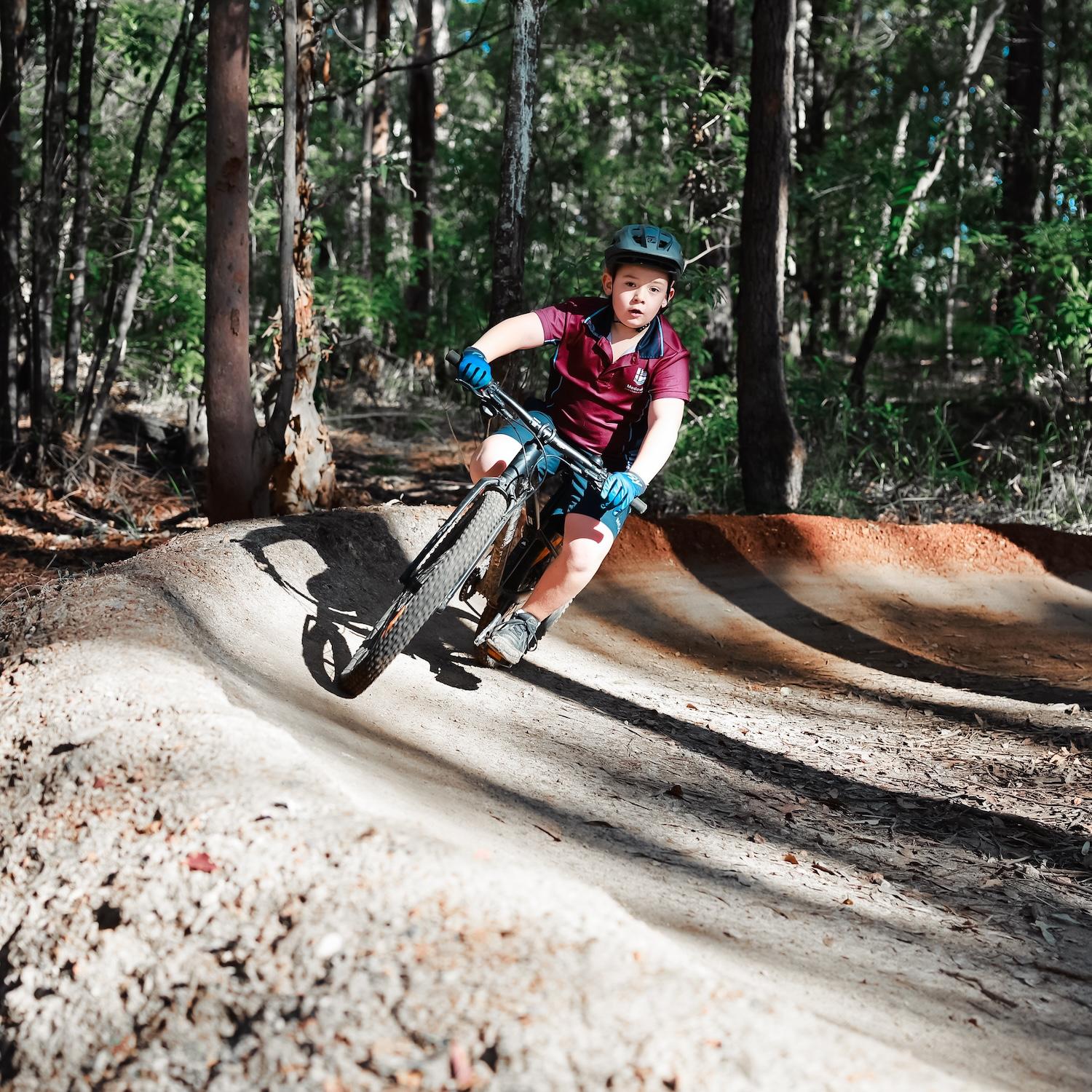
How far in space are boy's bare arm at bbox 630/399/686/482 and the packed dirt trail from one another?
127cm

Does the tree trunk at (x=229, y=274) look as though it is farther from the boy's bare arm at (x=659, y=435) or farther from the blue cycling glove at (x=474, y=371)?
the boy's bare arm at (x=659, y=435)

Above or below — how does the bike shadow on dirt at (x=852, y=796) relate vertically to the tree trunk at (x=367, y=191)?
below

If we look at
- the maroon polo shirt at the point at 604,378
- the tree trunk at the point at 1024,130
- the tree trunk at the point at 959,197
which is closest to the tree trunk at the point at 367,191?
the tree trunk at the point at 959,197

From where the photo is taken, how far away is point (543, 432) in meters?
4.48

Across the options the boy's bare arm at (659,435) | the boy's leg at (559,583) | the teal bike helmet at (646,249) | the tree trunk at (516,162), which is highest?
the tree trunk at (516,162)

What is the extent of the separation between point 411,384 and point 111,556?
29.6ft

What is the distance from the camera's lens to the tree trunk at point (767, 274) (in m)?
9.75

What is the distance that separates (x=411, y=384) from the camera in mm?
16406

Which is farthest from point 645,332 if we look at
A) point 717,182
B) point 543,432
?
point 717,182

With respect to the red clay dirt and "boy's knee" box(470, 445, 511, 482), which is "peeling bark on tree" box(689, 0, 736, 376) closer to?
the red clay dirt

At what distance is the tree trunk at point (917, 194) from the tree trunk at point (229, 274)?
746cm

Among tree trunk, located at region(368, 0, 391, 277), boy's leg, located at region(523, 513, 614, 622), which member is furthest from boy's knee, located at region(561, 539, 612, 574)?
tree trunk, located at region(368, 0, 391, 277)

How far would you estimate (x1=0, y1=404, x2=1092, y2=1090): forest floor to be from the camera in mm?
2207

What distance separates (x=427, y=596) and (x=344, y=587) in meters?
2.14
